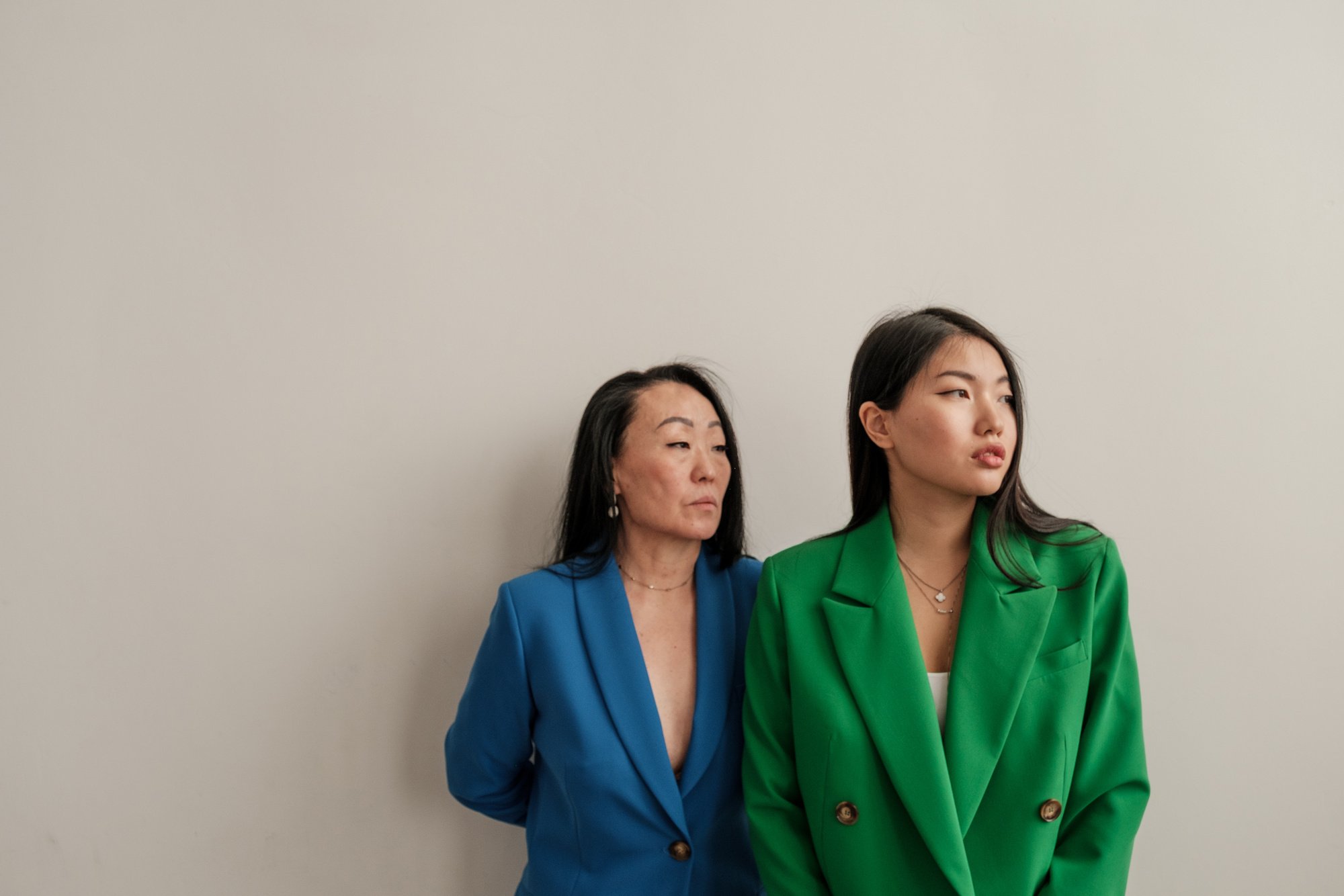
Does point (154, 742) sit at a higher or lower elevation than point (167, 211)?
lower

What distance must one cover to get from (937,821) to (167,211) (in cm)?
212

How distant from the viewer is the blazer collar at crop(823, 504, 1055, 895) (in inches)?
60.0

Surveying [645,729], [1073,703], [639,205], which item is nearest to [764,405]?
[639,205]

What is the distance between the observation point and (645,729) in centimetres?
181

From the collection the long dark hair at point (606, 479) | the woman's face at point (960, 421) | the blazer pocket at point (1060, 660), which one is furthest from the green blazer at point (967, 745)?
the long dark hair at point (606, 479)

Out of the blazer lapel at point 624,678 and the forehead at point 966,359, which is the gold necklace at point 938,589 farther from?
the blazer lapel at point 624,678

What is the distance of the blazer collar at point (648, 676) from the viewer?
5.89 feet

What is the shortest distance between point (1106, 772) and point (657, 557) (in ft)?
2.89

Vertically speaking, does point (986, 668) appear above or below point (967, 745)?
above

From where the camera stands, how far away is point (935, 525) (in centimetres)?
173

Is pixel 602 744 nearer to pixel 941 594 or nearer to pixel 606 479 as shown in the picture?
pixel 606 479

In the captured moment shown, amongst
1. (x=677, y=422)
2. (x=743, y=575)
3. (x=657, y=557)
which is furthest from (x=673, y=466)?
(x=743, y=575)

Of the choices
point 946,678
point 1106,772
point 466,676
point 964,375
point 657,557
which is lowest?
point 466,676

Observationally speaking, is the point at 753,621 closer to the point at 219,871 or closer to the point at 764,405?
the point at 764,405
